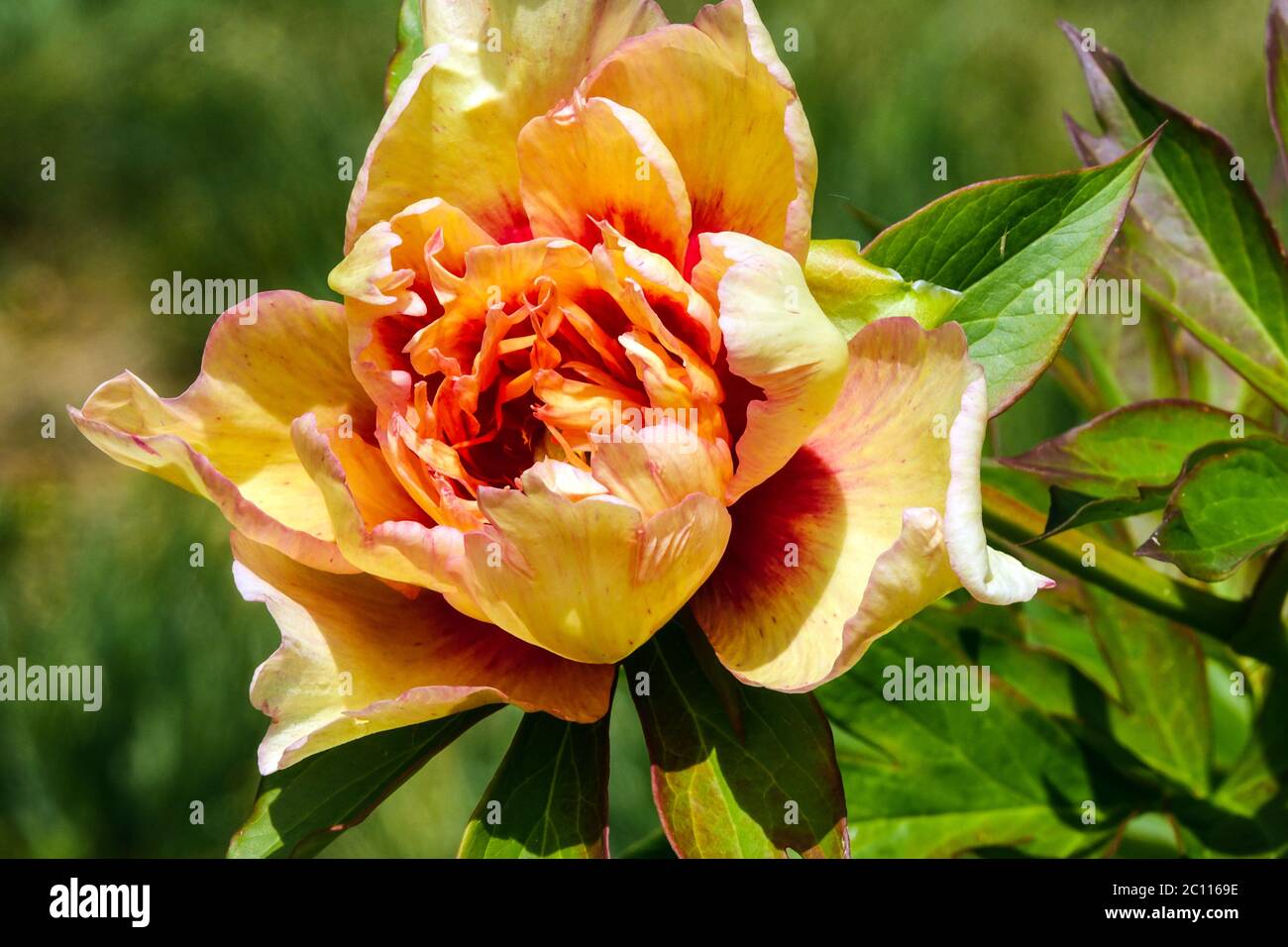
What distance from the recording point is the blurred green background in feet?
6.56

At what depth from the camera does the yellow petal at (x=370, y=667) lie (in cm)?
61

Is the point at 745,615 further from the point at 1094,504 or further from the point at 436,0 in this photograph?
the point at 436,0

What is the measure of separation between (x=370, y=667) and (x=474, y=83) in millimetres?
298

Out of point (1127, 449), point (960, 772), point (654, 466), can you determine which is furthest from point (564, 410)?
point (960, 772)

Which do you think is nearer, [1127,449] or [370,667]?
[370,667]

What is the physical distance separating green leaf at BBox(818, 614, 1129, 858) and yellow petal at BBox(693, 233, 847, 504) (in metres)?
0.37

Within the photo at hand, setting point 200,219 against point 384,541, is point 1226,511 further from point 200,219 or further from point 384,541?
point 200,219

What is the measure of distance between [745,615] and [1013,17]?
204 cm

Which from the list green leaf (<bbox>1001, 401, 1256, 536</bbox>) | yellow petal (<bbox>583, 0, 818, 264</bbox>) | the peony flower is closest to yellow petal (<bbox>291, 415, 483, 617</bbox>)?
the peony flower

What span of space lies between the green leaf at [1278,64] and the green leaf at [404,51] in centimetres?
50

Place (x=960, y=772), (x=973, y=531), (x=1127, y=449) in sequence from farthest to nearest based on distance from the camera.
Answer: (x=960, y=772), (x=1127, y=449), (x=973, y=531)

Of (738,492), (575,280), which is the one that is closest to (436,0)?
(575,280)

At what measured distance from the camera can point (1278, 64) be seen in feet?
2.69

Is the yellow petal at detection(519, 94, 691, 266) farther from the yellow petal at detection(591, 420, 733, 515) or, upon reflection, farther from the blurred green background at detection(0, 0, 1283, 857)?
the blurred green background at detection(0, 0, 1283, 857)
